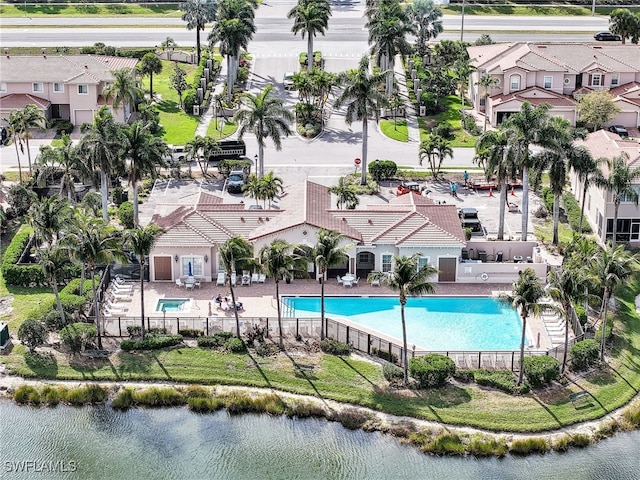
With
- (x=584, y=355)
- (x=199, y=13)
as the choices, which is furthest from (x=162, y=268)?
(x=199, y=13)

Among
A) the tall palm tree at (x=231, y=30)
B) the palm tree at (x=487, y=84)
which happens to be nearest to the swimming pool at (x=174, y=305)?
the tall palm tree at (x=231, y=30)

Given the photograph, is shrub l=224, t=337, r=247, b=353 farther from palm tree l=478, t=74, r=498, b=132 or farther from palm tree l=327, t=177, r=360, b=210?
palm tree l=478, t=74, r=498, b=132

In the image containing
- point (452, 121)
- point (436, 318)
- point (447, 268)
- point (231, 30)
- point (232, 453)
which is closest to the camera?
point (232, 453)

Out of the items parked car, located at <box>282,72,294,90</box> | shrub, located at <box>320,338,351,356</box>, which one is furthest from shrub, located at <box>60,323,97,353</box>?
parked car, located at <box>282,72,294,90</box>

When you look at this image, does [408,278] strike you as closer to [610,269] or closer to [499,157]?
[610,269]

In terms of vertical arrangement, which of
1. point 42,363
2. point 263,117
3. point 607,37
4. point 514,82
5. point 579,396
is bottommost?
point 579,396
